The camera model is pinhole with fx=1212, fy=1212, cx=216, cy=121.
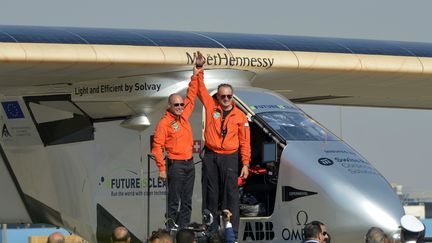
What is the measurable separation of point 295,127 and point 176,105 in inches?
67.0

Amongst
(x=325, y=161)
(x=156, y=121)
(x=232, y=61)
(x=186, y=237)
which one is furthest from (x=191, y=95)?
(x=186, y=237)

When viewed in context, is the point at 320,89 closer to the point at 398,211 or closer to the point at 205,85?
the point at 205,85

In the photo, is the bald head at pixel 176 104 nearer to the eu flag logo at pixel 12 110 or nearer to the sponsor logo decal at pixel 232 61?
the sponsor logo decal at pixel 232 61

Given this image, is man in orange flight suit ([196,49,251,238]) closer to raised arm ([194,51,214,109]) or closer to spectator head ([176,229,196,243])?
raised arm ([194,51,214,109])

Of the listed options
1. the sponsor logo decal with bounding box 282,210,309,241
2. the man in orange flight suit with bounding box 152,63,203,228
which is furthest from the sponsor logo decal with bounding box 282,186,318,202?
the man in orange flight suit with bounding box 152,63,203,228

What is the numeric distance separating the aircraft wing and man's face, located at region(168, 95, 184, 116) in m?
1.66

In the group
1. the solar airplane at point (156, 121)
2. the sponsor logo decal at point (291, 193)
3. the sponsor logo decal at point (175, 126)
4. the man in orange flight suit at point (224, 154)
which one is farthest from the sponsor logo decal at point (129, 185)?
the sponsor logo decal at point (291, 193)

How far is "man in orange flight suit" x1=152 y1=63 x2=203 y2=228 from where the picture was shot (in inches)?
602

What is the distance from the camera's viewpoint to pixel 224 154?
1523cm

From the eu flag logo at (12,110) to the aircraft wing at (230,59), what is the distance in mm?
517

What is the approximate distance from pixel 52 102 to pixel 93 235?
7.11ft

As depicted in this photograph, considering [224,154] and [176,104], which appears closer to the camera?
[224,154]

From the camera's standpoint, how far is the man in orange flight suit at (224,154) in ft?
49.6

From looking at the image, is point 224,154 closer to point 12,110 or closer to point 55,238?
point 55,238
